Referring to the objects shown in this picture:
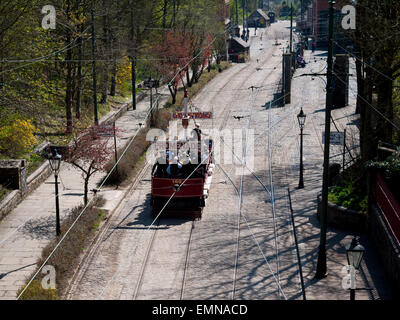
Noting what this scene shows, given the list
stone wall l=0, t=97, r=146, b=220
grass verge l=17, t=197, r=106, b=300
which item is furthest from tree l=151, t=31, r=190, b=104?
grass verge l=17, t=197, r=106, b=300

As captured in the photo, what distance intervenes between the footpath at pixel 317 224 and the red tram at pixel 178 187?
12.2 feet

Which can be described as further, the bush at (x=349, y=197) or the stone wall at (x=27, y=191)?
the stone wall at (x=27, y=191)

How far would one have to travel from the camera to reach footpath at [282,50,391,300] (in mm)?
17594

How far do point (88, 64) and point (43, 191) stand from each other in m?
12.5

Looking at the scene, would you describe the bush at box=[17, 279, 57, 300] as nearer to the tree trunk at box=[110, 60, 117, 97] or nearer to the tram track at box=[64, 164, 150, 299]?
the tram track at box=[64, 164, 150, 299]

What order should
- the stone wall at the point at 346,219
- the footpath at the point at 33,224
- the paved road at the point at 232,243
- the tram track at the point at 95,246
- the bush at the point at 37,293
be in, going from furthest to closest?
the stone wall at the point at 346,219 → the footpath at the point at 33,224 → the tram track at the point at 95,246 → the paved road at the point at 232,243 → the bush at the point at 37,293

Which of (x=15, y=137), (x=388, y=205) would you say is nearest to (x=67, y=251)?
(x=388, y=205)

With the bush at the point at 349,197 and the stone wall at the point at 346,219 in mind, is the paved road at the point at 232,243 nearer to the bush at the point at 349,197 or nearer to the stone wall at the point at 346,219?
the stone wall at the point at 346,219

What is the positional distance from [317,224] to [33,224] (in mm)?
9835

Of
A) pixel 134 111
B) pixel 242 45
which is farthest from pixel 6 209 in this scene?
pixel 242 45

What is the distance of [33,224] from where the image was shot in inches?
889

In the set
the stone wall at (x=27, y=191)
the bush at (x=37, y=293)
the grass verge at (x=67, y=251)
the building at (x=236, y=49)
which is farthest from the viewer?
the building at (x=236, y=49)

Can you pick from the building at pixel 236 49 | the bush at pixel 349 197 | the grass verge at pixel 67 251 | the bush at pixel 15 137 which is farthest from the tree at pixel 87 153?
the building at pixel 236 49

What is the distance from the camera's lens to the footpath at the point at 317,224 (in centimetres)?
1759
